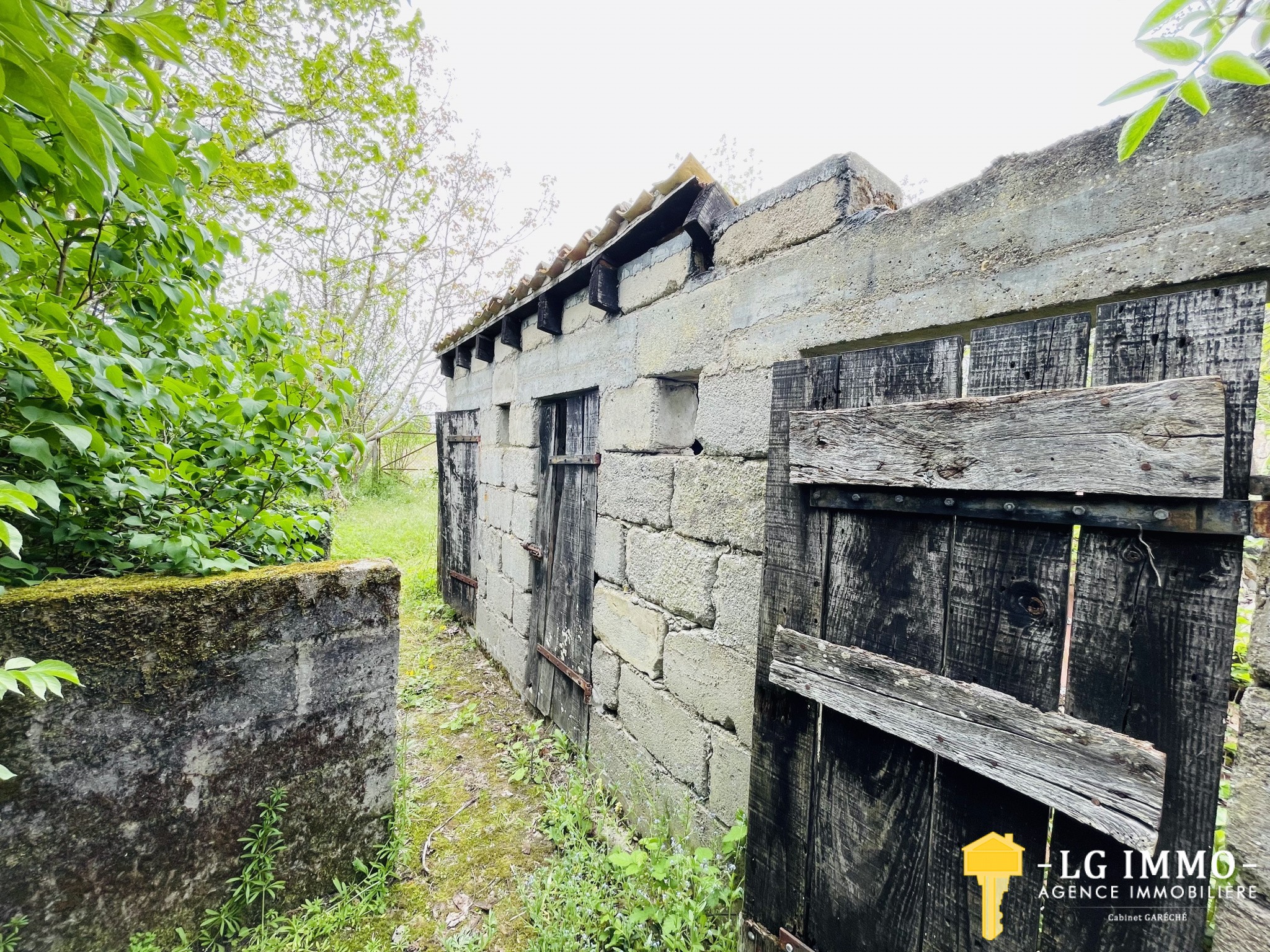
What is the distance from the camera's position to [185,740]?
1.65 m

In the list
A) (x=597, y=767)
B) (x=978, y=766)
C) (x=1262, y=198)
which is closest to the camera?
(x=1262, y=198)

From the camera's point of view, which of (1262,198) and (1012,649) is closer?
(1262,198)

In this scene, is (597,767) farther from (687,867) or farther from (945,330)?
(945,330)

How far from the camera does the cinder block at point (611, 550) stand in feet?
8.47

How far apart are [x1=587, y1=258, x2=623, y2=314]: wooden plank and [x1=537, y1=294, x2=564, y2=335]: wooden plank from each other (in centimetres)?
58

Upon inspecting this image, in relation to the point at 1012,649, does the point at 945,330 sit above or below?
above

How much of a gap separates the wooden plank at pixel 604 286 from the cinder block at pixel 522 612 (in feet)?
7.01

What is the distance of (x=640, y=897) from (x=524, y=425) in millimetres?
2885

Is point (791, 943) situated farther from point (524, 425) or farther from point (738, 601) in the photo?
point (524, 425)

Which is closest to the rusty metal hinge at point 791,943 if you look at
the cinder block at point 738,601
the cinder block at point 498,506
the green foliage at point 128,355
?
the cinder block at point 738,601

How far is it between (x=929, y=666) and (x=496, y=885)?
206 centimetres

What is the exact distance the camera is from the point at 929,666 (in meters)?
1.13

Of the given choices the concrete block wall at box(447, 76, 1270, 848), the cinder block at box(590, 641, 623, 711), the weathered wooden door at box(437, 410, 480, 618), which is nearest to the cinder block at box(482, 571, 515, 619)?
the weathered wooden door at box(437, 410, 480, 618)

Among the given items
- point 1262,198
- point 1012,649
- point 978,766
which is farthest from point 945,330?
point 978,766
